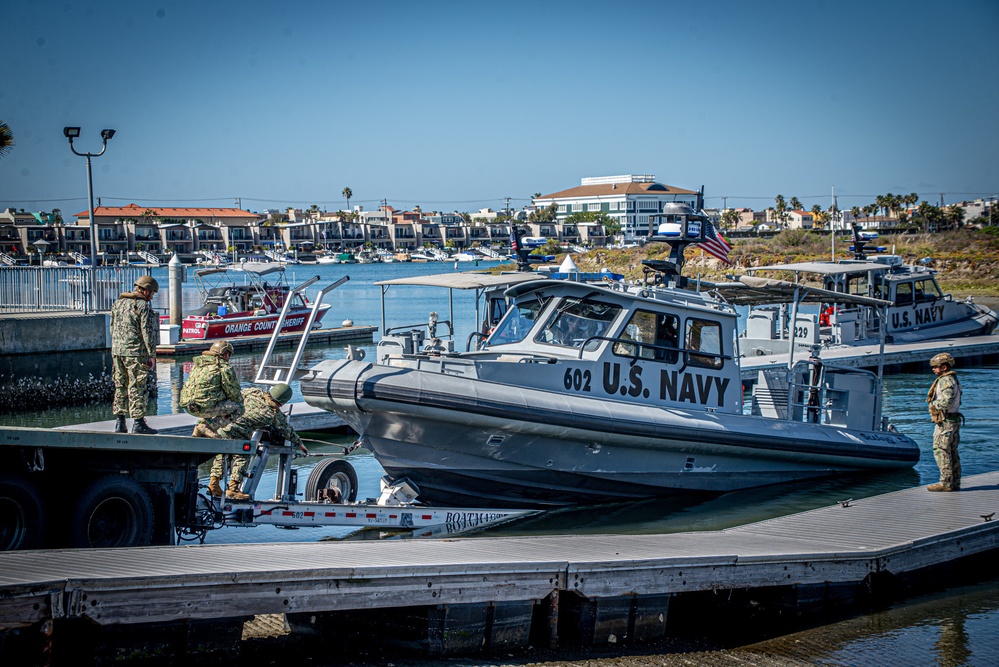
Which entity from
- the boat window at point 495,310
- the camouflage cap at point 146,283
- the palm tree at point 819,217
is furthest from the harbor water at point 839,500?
the palm tree at point 819,217

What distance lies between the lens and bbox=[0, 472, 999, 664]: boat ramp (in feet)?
21.0

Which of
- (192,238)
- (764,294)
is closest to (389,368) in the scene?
(764,294)

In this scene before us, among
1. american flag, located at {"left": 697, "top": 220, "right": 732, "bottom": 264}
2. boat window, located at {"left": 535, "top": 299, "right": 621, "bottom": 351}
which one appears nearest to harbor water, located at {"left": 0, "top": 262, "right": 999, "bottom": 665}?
boat window, located at {"left": 535, "top": 299, "right": 621, "bottom": 351}

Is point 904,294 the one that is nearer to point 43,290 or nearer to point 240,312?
point 240,312

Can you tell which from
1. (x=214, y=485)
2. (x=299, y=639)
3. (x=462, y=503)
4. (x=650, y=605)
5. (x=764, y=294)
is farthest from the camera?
(x=764, y=294)

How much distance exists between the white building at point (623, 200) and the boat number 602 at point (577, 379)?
14851 cm

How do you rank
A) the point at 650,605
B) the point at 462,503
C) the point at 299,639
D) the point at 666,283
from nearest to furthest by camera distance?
1. the point at 299,639
2. the point at 650,605
3. the point at 462,503
4. the point at 666,283

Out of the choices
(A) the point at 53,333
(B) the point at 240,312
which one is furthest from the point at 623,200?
(A) the point at 53,333

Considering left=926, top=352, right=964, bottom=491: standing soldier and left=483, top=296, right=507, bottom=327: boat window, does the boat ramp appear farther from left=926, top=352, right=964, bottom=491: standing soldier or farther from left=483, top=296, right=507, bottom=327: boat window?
left=483, top=296, right=507, bottom=327: boat window

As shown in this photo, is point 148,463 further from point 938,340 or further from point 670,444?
point 938,340

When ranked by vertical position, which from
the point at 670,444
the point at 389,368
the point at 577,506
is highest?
the point at 389,368

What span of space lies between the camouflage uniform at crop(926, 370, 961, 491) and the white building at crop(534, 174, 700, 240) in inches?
5854

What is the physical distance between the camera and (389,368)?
10.7 meters

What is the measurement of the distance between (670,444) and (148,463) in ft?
21.1
